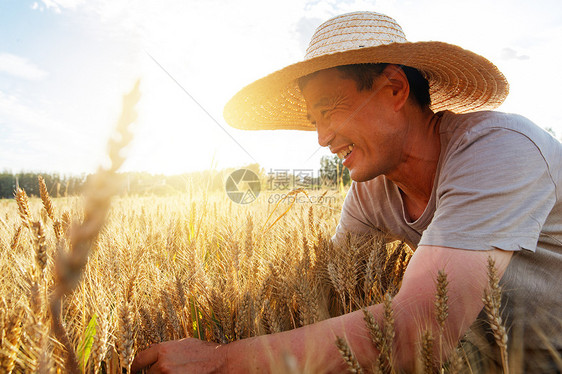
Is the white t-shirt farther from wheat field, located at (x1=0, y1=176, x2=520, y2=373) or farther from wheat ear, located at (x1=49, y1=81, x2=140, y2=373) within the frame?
wheat ear, located at (x1=49, y1=81, x2=140, y2=373)

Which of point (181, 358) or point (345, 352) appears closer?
point (345, 352)

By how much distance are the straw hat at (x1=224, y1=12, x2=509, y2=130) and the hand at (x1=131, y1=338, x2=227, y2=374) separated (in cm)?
128

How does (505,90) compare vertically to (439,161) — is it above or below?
above

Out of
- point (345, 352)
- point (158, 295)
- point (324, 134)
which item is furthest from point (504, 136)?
point (158, 295)

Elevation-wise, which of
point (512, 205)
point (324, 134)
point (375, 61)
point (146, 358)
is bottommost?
point (146, 358)

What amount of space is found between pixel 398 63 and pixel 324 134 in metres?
0.53

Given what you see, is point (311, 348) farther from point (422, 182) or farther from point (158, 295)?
point (422, 182)

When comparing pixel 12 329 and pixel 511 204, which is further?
pixel 511 204

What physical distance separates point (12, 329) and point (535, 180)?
1573 millimetres

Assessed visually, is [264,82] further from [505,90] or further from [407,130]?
[505,90]

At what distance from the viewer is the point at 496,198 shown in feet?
3.78

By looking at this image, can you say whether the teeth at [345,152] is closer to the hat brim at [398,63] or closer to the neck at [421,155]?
the neck at [421,155]

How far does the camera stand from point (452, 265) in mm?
1060

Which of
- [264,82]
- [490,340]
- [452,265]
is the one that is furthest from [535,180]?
[264,82]
